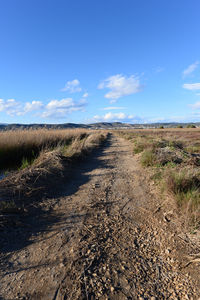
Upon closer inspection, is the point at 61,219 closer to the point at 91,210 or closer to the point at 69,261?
the point at 91,210

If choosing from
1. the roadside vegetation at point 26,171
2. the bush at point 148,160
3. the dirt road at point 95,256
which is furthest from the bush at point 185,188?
the roadside vegetation at point 26,171

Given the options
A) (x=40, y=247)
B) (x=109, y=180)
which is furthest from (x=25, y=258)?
(x=109, y=180)

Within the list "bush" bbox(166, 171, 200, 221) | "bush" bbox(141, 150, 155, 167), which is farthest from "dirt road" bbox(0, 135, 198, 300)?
"bush" bbox(141, 150, 155, 167)

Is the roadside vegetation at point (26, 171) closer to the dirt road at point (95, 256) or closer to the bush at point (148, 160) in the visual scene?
the dirt road at point (95, 256)

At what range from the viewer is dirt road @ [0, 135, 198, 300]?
159cm

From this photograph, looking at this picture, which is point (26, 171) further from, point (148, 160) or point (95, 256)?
point (148, 160)

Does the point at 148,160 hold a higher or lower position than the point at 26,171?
lower

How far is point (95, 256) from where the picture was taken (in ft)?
6.55

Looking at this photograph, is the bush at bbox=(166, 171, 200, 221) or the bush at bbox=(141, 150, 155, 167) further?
the bush at bbox=(141, 150, 155, 167)

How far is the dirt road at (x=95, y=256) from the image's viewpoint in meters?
1.59

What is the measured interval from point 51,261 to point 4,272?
0.50 m

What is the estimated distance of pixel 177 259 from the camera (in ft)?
6.49

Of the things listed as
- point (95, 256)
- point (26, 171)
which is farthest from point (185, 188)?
point (26, 171)

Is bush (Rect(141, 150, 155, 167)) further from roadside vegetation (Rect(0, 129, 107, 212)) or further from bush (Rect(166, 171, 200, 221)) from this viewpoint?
roadside vegetation (Rect(0, 129, 107, 212))
